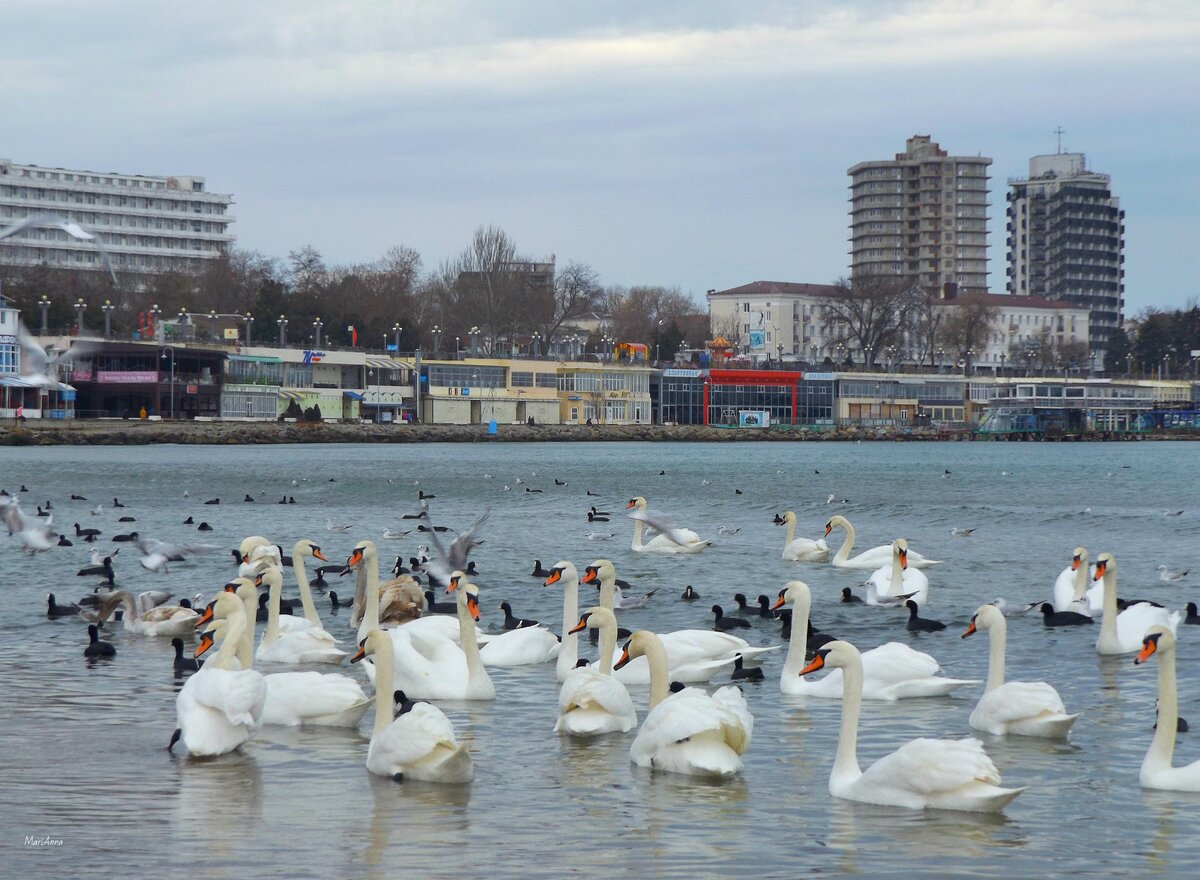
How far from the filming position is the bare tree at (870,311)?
497ft

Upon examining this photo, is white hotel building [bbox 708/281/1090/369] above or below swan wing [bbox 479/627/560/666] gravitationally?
above

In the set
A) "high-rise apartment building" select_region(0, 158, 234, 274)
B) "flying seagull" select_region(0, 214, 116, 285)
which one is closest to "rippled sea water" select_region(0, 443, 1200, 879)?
"flying seagull" select_region(0, 214, 116, 285)

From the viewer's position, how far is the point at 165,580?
2070cm

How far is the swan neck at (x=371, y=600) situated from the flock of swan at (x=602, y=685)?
0.02 m

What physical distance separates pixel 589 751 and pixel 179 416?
91464mm

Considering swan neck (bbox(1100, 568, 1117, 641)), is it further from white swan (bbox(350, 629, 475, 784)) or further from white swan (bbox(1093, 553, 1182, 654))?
white swan (bbox(350, 629, 475, 784))

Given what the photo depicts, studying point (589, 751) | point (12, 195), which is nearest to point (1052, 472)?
point (589, 751)

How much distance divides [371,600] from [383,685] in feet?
15.3

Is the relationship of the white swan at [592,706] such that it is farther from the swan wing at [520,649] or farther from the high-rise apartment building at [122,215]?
the high-rise apartment building at [122,215]

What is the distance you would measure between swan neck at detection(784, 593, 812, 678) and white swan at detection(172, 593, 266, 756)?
14.2 ft

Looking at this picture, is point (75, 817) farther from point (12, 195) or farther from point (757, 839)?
point (12, 195)

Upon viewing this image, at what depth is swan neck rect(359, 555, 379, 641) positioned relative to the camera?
14641 mm

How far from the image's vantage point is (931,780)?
862 cm

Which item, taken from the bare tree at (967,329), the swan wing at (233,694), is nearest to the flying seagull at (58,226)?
the swan wing at (233,694)
